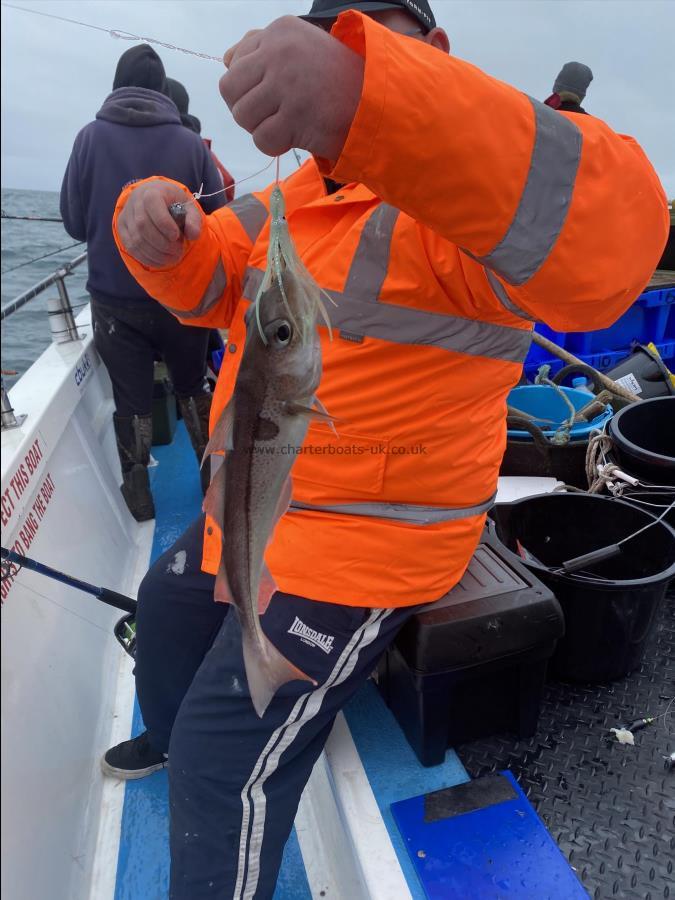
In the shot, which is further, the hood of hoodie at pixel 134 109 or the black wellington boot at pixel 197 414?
the black wellington boot at pixel 197 414

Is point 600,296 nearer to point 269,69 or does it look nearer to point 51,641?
point 269,69

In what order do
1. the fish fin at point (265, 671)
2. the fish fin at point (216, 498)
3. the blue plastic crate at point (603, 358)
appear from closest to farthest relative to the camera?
the fish fin at point (216, 498) → the fish fin at point (265, 671) → the blue plastic crate at point (603, 358)

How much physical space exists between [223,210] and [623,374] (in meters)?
3.37

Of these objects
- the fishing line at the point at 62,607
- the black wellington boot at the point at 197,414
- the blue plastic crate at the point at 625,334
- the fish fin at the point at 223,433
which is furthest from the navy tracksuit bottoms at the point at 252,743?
the blue plastic crate at the point at 625,334

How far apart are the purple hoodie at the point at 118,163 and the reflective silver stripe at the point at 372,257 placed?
2.35 metres

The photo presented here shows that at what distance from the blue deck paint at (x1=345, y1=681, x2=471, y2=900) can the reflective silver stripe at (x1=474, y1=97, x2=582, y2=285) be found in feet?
5.51

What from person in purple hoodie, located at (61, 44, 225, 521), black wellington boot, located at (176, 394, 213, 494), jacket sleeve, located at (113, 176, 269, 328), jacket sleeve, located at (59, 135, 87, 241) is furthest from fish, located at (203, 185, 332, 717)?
jacket sleeve, located at (59, 135, 87, 241)

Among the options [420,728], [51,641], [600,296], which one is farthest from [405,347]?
[51,641]

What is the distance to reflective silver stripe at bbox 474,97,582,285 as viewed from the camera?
1138mm

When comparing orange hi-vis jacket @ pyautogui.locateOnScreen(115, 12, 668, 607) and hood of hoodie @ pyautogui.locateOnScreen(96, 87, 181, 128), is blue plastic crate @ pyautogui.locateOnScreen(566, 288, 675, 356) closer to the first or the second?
hood of hoodie @ pyautogui.locateOnScreen(96, 87, 181, 128)

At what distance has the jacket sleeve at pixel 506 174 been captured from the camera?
3.50 ft

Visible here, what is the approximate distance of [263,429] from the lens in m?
1.20

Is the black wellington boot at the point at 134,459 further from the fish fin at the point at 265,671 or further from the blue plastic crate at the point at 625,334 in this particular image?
the blue plastic crate at the point at 625,334

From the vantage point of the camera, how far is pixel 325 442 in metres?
1.70
